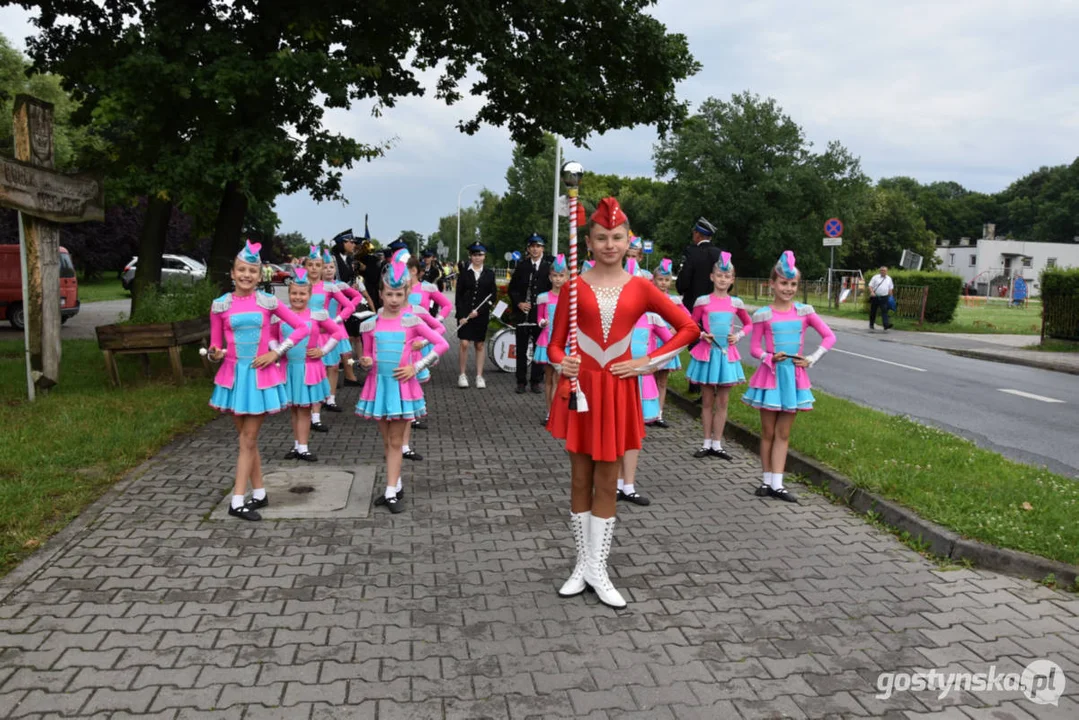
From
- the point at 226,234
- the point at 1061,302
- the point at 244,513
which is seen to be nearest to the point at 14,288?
the point at 226,234

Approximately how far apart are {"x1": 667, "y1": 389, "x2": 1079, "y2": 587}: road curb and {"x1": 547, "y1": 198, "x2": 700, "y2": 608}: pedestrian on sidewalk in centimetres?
238

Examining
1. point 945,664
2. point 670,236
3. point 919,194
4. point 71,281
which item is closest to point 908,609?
point 945,664

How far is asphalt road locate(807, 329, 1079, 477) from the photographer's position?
379 inches

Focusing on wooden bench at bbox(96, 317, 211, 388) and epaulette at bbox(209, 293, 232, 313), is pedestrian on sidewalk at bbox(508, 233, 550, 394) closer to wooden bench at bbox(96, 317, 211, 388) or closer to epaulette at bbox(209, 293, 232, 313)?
wooden bench at bbox(96, 317, 211, 388)

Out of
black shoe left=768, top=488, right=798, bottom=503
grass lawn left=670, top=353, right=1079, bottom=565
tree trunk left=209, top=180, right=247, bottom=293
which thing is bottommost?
black shoe left=768, top=488, right=798, bottom=503

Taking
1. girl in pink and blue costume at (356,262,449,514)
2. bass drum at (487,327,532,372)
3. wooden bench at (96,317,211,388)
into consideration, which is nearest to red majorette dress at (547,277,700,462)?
girl in pink and blue costume at (356,262,449,514)

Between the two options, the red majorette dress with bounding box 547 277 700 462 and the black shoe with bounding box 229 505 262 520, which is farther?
the black shoe with bounding box 229 505 262 520

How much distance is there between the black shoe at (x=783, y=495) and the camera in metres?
6.83

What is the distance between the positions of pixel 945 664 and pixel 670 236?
6548cm

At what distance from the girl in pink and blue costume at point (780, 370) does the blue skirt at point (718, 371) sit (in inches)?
40.6

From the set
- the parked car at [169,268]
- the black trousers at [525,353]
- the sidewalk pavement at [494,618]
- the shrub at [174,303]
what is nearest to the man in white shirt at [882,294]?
the black trousers at [525,353]

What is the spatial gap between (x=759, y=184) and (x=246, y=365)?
207 feet

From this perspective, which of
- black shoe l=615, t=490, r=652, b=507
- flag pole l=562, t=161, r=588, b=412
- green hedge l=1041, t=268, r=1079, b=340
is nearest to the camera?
flag pole l=562, t=161, r=588, b=412

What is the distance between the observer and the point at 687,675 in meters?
3.77
